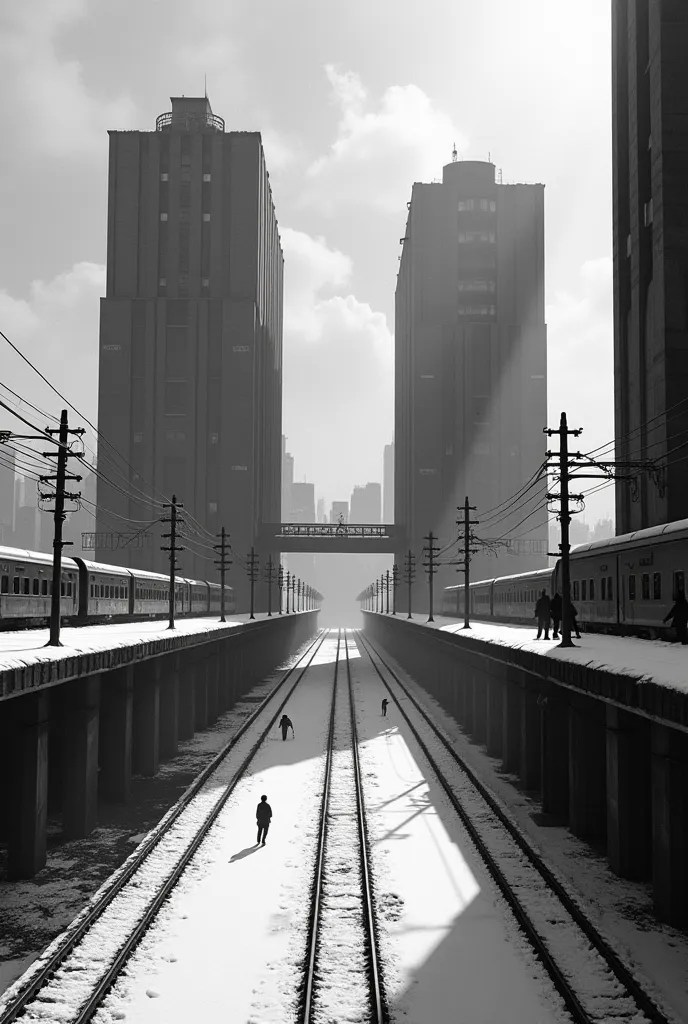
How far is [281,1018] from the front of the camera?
12750 mm

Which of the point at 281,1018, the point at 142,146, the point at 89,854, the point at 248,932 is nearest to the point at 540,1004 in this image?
the point at 281,1018

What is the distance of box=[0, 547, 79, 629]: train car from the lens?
3081cm

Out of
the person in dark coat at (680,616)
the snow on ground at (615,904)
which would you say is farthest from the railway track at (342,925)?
the person in dark coat at (680,616)

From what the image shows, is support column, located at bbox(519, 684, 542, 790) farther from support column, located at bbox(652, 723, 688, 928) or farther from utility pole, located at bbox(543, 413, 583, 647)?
support column, located at bbox(652, 723, 688, 928)

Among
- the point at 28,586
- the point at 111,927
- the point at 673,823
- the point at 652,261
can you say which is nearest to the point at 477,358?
the point at 652,261

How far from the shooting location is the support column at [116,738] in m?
27.6

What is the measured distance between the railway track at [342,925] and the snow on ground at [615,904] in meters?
4.17

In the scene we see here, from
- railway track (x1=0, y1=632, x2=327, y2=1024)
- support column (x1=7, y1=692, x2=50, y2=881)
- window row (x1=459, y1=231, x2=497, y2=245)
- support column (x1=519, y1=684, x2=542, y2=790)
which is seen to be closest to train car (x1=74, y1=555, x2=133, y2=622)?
railway track (x1=0, y1=632, x2=327, y2=1024)

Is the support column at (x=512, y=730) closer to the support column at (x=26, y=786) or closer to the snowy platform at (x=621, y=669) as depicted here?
the snowy platform at (x=621, y=669)

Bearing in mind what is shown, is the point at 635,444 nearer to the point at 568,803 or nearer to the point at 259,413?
the point at 568,803

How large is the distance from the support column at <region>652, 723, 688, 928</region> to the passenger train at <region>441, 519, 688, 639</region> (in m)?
7.73

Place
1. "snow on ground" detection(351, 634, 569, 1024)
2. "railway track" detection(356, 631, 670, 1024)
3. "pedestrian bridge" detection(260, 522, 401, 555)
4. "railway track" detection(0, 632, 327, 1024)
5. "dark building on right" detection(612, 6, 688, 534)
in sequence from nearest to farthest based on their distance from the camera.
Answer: "railway track" detection(356, 631, 670, 1024)
"railway track" detection(0, 632, 327, 1024)
"snow on ground" detection(351, 634, 569, 1024)
"dark building on right" detection(612, 6, 688, 534)
"pedestrian bridge" detection(260, 522, 401, 555)

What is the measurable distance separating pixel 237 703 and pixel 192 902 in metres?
37.6

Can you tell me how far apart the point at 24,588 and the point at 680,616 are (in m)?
23.0
